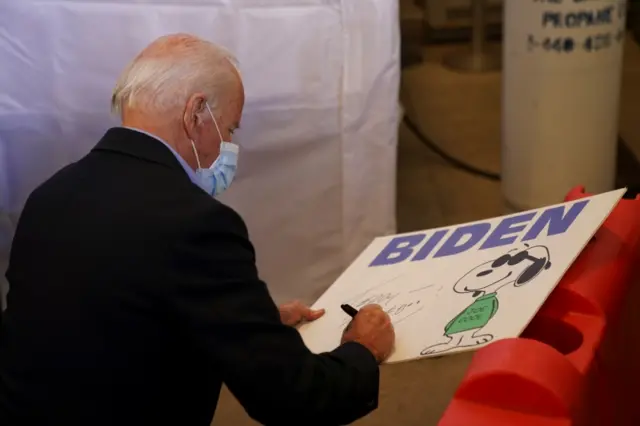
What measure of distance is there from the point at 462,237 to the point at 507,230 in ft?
0.19

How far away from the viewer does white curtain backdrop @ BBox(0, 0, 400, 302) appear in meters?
1.67

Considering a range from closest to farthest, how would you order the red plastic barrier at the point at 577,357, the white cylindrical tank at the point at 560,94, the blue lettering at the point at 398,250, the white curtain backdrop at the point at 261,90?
the red plastic barrier at the point at 577,357 → the blue lettering at the point at 398,250 → the white curtain backdrop at the point at 261,90 → the white cylindrical tank at the point at 560,94

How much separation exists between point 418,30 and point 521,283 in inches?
119

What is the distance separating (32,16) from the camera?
166cm

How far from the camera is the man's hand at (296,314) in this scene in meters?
1.10

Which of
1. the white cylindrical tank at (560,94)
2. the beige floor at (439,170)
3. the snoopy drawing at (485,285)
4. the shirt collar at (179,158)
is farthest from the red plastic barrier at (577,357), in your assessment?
the white cylindrical tank at (560,94)

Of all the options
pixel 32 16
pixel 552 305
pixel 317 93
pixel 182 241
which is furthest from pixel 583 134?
pixel 182 241

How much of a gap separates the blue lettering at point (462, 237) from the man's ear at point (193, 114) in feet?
1.10

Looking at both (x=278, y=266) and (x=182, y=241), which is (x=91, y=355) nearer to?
(x=182, y=241)

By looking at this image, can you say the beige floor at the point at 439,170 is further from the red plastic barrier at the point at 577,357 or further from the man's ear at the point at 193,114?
the man's ear at the point at 193,114

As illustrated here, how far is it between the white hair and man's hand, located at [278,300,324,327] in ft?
0.87

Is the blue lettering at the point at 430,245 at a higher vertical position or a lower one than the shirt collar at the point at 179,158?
lower

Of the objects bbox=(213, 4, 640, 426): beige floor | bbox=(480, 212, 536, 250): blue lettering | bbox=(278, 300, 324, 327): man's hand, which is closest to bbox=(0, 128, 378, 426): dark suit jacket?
bbox=(278, 300, 324, 327): man's hand
